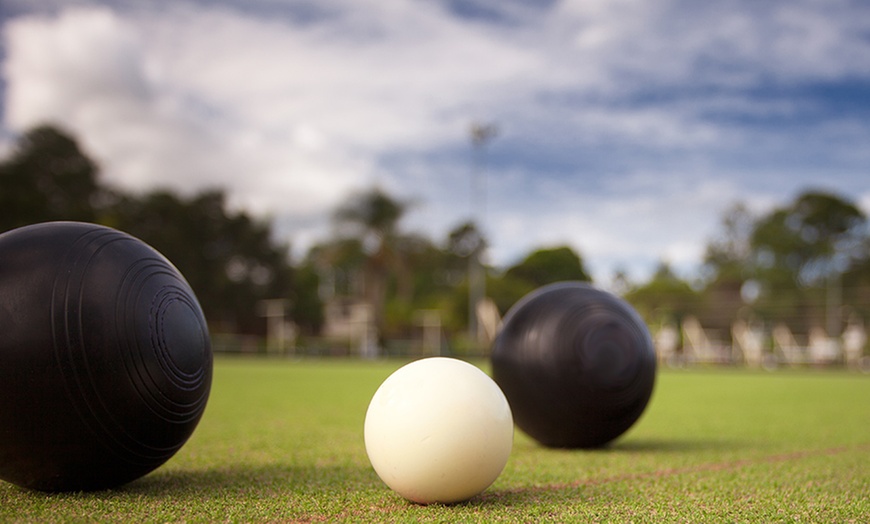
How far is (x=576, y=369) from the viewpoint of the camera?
322 inches

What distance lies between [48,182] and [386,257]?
27516 mm

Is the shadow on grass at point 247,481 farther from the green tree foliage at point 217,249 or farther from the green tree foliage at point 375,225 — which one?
the green tree foliage at point 375,225

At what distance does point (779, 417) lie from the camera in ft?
45.0

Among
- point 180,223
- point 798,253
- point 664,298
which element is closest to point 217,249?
point 180,223

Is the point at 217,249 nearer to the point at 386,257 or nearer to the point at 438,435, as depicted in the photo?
the point at 386,257

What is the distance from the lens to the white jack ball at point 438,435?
207 inches

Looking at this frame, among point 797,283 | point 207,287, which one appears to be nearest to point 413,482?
point 207,287

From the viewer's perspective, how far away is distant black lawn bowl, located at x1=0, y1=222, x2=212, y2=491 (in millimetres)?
5137

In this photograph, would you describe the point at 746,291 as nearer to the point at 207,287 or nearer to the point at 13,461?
the point at 207,287

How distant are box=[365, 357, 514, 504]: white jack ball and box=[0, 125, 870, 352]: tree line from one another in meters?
48.2

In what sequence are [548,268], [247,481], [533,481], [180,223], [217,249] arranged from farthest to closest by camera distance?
1. [548,268]
2. [217,249]
3. [180,223]
4. [533,481]
5. [247,481]

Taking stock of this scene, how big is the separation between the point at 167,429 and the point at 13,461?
102cm

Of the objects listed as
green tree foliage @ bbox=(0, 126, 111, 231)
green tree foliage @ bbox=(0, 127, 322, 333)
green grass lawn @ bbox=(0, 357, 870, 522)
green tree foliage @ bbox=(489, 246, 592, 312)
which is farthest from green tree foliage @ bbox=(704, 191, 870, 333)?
green grass lawn @ bbox=(0, 357, 870, 522)

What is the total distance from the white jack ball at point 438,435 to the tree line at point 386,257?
48230 millimetres
